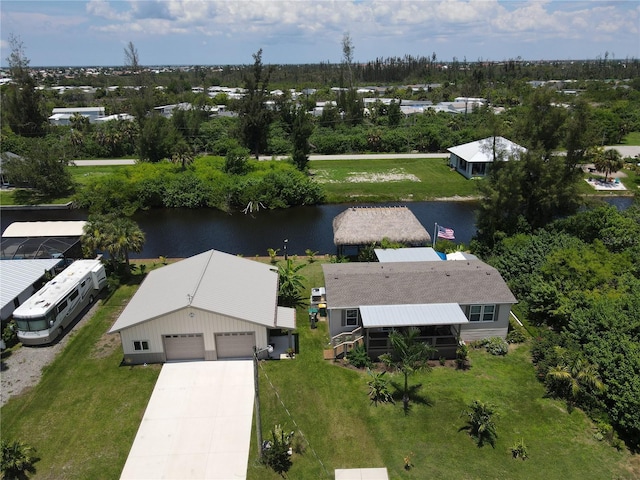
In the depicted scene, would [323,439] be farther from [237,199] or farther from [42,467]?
[237,199]

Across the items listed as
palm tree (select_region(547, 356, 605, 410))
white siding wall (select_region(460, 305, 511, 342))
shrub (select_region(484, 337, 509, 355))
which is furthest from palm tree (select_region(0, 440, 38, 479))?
palm tree (select_region(547, 356, 605, 410))

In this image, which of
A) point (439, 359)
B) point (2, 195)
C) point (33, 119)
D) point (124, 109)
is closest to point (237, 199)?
point (2, 195)

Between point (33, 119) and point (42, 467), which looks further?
point (33, 119)

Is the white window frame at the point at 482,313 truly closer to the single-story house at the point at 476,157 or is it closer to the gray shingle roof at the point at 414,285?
the gray shingle roof at the point at 414,285

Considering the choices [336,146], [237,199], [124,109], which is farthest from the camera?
[124,109]

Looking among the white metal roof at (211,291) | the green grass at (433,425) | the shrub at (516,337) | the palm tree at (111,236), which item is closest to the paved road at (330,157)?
the palm tree at (111,236)
